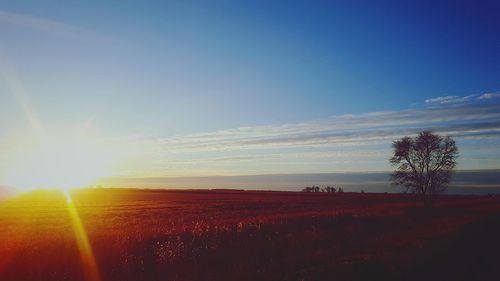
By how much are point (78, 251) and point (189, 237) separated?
4.85 m

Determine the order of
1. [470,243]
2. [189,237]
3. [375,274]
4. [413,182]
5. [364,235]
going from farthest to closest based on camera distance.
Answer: [413,182]
[364,235]
[189,237]
[470,243]
[375,274]

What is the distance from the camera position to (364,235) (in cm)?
2052

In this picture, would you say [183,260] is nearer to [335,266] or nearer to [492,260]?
[335,266]

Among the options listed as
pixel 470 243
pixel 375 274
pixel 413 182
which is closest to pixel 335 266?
pixel 375 274

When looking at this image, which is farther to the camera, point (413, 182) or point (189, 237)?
point (413, 182)

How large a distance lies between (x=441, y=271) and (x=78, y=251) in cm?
1150

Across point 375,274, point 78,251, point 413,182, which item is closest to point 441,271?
point 375,274

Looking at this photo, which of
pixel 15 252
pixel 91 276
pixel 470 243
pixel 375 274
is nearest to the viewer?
pixel 375 274

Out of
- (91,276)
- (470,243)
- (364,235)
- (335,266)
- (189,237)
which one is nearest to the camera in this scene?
(335,266)

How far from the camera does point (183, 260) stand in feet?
46.6

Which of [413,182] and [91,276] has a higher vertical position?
[413,182]

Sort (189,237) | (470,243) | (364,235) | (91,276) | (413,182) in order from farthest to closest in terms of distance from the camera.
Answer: (413,182) → (364,235) → (189,237) → (470,243) → (91,276)

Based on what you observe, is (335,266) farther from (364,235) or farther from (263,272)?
(364,235)

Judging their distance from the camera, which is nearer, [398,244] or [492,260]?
[492,260]
